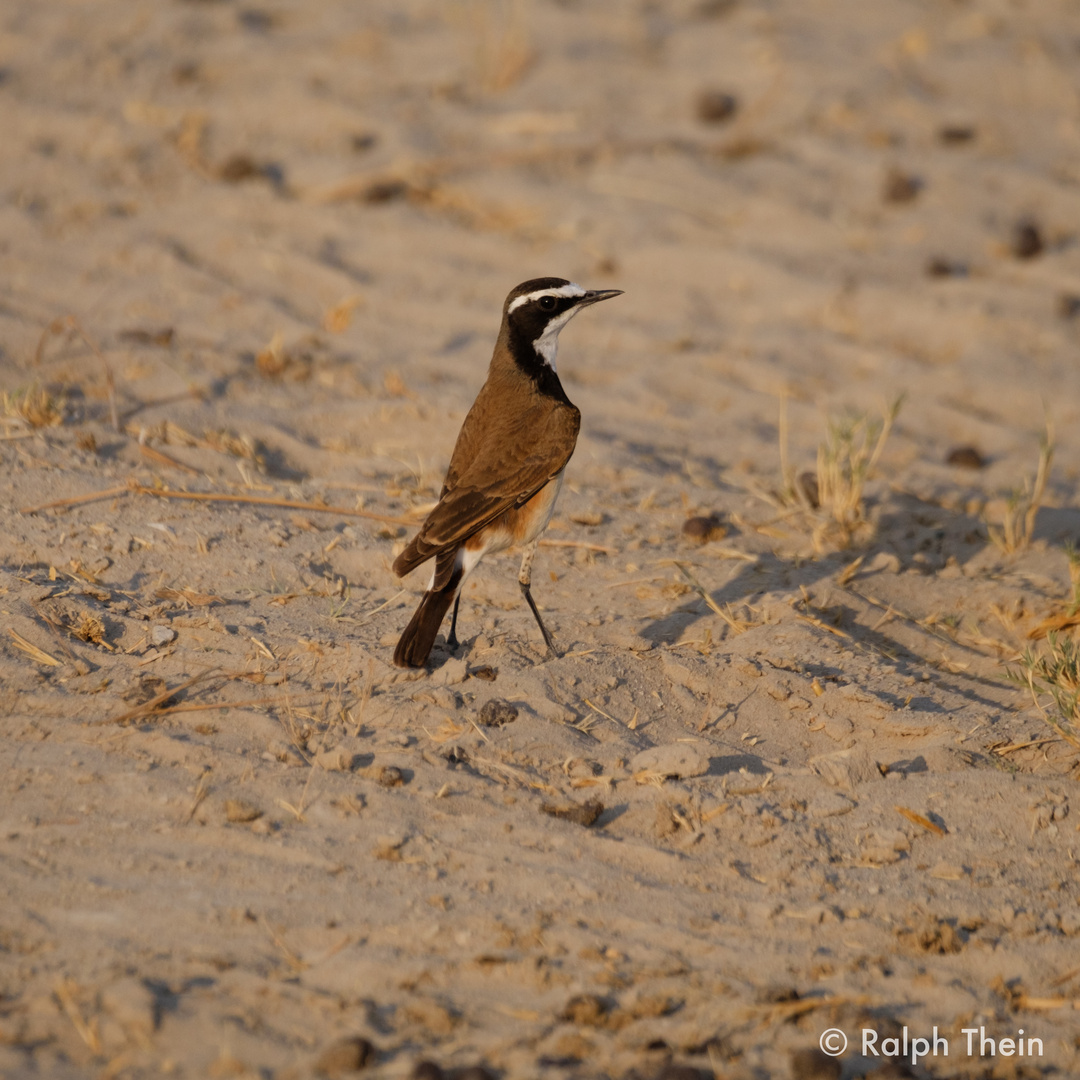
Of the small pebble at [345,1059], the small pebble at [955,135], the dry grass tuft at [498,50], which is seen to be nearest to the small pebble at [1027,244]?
the small pebble at [955,135]

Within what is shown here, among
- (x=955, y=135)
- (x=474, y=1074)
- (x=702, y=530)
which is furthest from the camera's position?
(x=955, y=135)

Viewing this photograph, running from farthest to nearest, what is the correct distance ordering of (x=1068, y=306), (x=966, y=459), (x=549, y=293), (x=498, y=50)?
(x=498, y=50) < (x=1068, y=306) < (x=966, y=459) < (x=549, y=293)

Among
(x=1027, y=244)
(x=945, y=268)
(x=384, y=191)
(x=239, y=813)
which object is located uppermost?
(x=384, y=191)

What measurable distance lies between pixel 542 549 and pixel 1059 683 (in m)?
2.55

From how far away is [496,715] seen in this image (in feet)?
15.4

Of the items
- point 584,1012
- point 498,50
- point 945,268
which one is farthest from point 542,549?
point 498,50

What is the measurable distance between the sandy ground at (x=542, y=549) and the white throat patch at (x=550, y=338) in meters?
1.02

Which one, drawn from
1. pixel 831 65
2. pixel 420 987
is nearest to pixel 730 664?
pixel 420 987

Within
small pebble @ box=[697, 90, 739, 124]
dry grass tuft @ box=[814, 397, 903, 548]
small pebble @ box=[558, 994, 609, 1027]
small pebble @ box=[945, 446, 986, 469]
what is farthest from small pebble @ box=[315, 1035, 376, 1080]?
small pebble @ box=[697, 90, 739, 124]

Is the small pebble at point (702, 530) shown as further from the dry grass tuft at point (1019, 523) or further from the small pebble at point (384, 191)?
the small pebble at point (384, 191)

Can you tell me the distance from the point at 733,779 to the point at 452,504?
1694 millimetres

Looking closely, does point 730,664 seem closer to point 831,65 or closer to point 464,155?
point 464,155

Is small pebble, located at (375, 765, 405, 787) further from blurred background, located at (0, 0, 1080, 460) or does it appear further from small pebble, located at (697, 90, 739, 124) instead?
small pebble, located at (697, 90, 739, 124)

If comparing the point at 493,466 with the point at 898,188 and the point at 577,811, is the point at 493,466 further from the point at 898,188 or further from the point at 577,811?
the point at 898,188
